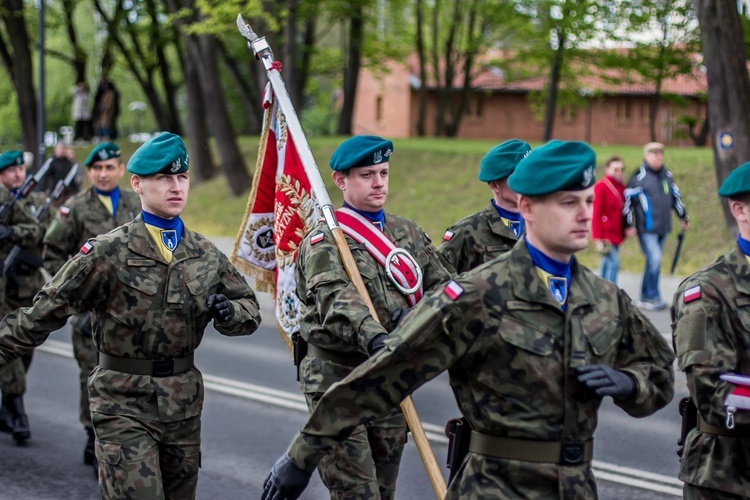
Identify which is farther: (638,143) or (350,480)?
(638,143)

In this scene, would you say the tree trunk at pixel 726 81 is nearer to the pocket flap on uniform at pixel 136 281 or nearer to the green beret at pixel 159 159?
the green beret at pixel 159 159

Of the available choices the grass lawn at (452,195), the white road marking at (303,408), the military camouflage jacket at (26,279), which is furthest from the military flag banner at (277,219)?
the grass lawn at (452,195)

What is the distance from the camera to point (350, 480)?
5250mm

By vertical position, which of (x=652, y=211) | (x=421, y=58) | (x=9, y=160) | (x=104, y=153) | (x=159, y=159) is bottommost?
(x=652, y=211)

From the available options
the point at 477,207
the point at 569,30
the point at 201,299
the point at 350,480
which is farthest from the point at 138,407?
the point at 569,30

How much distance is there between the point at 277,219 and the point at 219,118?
20.6 meters

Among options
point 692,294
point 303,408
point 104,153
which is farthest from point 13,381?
point 692,294

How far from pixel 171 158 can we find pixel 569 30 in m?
22.0

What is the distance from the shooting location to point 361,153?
5.57 m

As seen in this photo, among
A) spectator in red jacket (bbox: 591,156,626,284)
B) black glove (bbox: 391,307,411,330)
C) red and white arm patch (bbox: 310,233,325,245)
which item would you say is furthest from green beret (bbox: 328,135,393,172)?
spectator in red jacket (bbox: 591,156,626,284)

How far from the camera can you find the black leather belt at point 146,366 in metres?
5.37

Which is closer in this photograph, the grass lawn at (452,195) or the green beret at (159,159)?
the green beret at (159,159)

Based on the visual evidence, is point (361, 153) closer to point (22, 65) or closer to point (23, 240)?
point (23, 240)

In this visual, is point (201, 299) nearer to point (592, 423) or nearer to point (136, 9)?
point (592, 423)
